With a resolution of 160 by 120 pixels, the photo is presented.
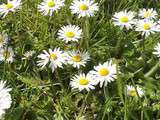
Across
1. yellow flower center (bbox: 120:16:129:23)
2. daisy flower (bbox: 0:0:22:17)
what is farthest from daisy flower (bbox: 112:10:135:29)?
daisy flower (bbox: 0:0:22:17)

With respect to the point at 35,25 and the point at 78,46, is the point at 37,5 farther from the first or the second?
the point at 78,46

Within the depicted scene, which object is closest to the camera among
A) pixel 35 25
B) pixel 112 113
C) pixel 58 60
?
pixel 112 113

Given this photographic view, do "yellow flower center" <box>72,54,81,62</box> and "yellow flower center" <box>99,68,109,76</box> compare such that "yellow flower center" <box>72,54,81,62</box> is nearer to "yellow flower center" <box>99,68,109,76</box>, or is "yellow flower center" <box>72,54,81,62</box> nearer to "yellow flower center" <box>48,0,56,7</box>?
"yellow flower center" <box>99,68,109,76</box>

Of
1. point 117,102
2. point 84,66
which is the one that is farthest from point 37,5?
point 117,102

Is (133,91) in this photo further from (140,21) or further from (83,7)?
(83,7)

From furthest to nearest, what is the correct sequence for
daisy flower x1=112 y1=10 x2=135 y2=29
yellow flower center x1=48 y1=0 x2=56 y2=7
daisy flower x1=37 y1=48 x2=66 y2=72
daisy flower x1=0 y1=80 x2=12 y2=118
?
yellow flower center x1=48 y1=0 x2=56 y2=7, daisy flower x1=112 y1=10 x2=135 y2=29, daisy flower x1=37 y1=48 x2=66 y2=72, daisy flower x1=0 y1=80 x2=12 y2=118

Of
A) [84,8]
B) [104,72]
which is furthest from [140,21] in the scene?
[104,72]
